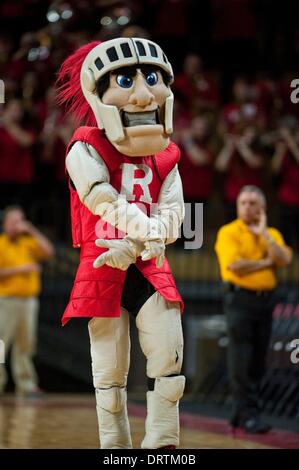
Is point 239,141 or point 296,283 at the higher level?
point 239,141

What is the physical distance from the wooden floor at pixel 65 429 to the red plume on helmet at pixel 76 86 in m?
1.69

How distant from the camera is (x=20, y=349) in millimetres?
9664

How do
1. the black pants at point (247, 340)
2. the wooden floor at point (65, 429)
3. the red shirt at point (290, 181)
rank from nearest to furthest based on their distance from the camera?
the wooden floor at point (65, 429), the black pants at point (247, 340), the red shirt at point (290, 181)

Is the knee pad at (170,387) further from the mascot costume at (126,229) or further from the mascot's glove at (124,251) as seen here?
the mascot's glove at (124,251)

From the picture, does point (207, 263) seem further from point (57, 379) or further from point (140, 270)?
point (140, 270)

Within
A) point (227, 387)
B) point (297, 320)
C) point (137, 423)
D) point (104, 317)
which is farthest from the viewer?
point (227, 387)

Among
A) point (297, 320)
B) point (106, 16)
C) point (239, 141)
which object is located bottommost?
point (297, 320)

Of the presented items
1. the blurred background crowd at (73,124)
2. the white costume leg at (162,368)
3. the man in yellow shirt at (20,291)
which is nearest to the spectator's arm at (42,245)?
the man in yellow shirt at (20,291)

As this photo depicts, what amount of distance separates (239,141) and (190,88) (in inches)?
41.1

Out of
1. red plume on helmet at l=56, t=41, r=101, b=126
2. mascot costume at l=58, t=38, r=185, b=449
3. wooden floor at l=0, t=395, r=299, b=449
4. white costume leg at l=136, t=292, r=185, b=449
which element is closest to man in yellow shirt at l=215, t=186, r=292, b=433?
wooden floor at l=0, t=395, r=299, b=449

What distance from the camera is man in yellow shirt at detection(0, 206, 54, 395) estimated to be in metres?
9.56

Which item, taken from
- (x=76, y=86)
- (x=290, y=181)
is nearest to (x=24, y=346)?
(x=290, y=181)

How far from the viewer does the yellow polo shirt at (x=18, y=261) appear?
964 centimetres
